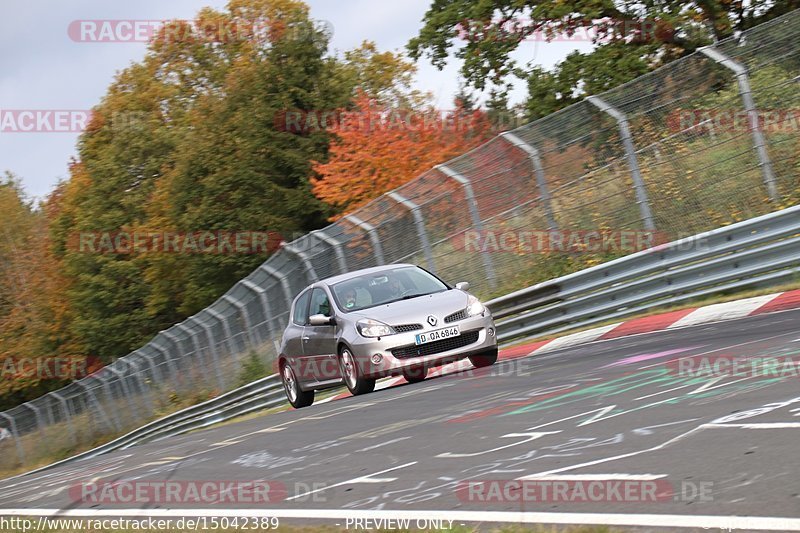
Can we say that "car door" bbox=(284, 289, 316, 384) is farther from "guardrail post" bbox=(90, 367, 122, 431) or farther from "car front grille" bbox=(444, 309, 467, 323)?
"guardrail post" bbox=(90, 367, 122, 431)

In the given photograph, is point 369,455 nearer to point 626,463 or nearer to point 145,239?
point 626,463

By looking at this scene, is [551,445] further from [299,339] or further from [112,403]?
[112,403]

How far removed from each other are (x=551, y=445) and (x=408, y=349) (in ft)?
21.0

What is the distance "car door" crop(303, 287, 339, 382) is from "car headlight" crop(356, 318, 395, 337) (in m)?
0.80

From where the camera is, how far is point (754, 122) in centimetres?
1449

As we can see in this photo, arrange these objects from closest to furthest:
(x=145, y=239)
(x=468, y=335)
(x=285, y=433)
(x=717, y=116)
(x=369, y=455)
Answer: (x=369, y=455)
(x=285, y=433)
(x=468, y=335)
(x=717, y=116)
(x=145, y=239)

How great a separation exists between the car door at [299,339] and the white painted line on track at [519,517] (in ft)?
25.4

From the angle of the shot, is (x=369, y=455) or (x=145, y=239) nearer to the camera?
(x=369, y=455)

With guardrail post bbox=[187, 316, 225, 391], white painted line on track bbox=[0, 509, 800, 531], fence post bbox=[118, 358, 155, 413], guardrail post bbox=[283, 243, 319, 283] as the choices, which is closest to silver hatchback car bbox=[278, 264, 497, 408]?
guardrail post bbox=[283, 243, 319, 283]

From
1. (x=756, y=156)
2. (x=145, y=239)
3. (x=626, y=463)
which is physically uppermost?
(x=145, y=239)

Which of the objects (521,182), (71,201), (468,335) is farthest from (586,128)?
(71,201)

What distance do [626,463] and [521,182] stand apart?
11687 mm

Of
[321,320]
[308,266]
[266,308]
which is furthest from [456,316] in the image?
[266,308]

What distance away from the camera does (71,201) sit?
66.9 meters
